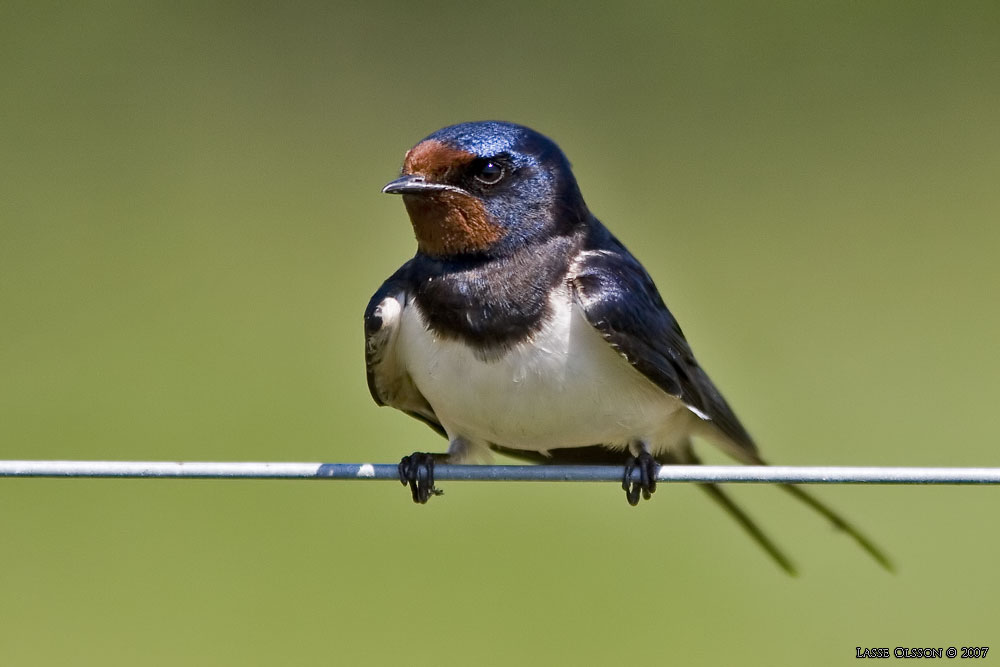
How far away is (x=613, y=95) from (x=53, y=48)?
65.9 inches

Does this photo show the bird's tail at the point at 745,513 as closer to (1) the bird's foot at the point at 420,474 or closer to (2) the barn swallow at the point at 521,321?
(2) the barn swallow at the point at 521,321

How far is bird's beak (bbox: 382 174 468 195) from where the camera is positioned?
5.83 ft

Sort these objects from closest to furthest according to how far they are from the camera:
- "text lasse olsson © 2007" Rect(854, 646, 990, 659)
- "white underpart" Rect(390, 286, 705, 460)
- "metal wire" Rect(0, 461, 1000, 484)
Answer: "metal wire" Rect(0, 461, 1000, 484) → "white underpart" Rect(390, 286, 705, 460) → "text lasse olsson © 2007" Rect(854, 646, 990, 659)

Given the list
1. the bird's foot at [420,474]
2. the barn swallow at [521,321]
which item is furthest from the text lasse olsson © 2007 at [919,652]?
the bird's foot at [420,474]

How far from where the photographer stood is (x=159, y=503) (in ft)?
9.27

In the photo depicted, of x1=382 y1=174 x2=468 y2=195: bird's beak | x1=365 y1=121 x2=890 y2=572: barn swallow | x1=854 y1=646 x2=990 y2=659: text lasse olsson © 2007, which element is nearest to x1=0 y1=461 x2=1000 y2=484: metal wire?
x1=365 y1=121 x2=890 y2=572: barn swallow

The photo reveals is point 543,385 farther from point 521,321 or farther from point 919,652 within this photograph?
point 919,652

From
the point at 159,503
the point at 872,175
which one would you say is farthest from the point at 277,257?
the point at 872,175

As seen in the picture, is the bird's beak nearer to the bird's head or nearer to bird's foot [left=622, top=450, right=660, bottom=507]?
the bird's head

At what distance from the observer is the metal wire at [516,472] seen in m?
1.31

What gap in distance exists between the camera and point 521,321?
69.4 inches

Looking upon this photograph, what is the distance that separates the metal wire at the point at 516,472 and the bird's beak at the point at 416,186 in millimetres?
437

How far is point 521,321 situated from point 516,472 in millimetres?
358

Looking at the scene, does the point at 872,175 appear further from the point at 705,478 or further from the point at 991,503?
the point at 705,478
